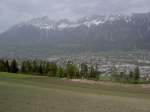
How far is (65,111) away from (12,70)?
343 ft

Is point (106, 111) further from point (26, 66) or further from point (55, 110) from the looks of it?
point (26, 66)

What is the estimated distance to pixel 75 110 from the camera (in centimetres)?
2302

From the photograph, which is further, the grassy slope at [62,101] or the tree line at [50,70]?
the tree line at [50,70]

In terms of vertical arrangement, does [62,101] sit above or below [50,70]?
below

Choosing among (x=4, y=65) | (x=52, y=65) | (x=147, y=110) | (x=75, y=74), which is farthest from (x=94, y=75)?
(x=147, y=110)

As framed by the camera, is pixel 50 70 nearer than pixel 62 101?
No

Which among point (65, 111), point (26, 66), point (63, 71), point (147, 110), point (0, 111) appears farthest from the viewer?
point (26, 66)

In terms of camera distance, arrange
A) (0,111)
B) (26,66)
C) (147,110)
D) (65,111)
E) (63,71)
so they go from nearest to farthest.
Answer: (0,111) < (65,111) < (147,110) < (63,71) < (26,66)

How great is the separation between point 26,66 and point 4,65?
9783mm

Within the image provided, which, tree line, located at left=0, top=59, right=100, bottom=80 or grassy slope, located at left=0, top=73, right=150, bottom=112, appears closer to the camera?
grassy slope, located at left=0, top=73, right=150, bottom=112

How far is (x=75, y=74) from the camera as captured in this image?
119 m

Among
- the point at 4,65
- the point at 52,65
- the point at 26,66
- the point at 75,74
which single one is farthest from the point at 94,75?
the point at 4,65

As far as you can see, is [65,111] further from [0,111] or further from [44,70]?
[44,70]

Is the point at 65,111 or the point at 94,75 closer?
the point at 65,111
